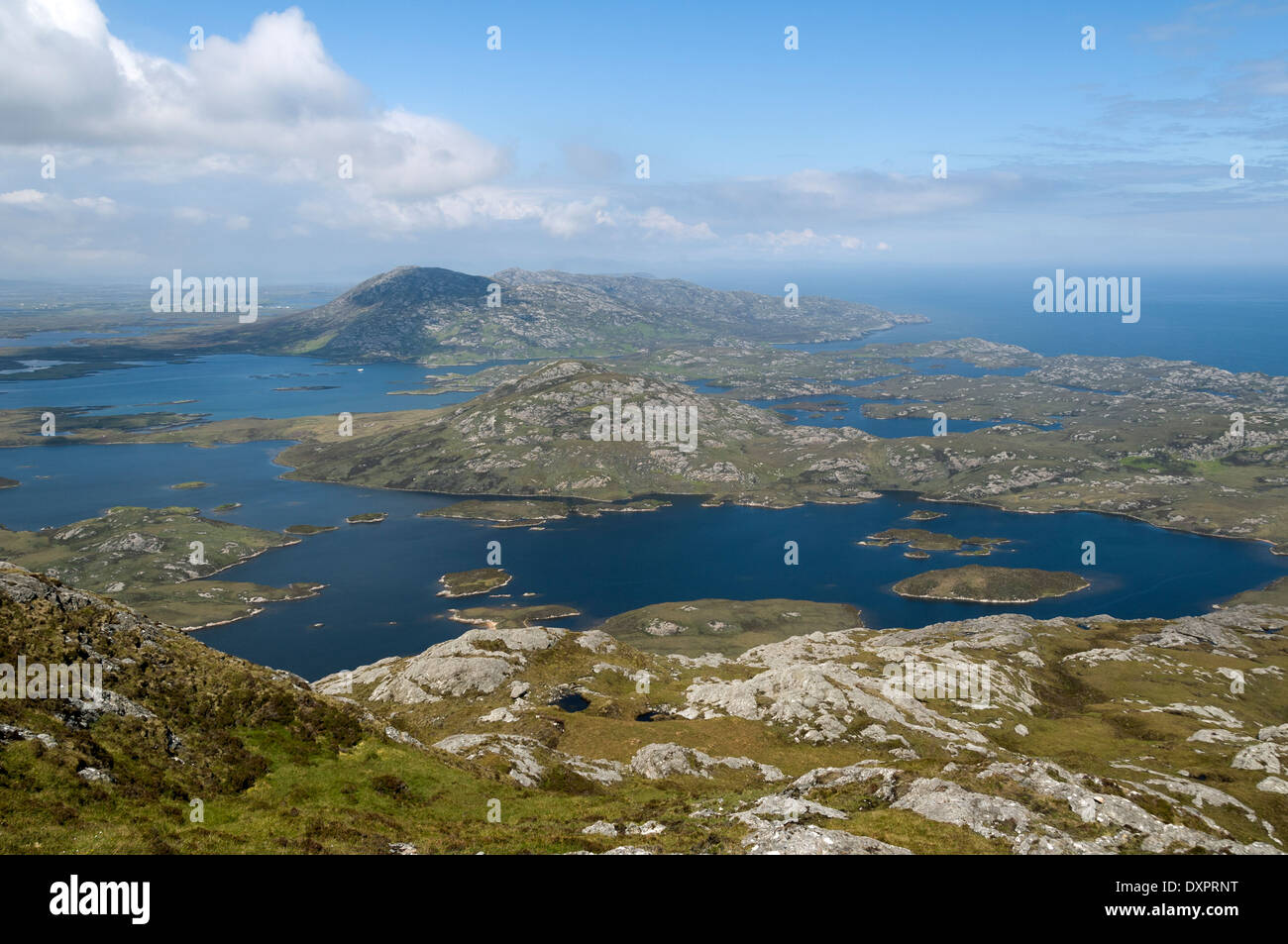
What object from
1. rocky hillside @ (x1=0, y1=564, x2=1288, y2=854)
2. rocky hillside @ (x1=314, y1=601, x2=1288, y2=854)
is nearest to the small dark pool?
rocky hillside @ (x1=314, y1=601, x2=1288, y2=854)

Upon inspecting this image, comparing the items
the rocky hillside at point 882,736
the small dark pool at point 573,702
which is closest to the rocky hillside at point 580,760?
the rocky hillside at point 882,736

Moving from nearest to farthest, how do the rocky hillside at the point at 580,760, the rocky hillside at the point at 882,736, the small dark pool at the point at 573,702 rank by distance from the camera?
the rocky hillside at the point at 580,760, the rocky hillside at the point at 882,736, the small dark pool at the point at 573,702

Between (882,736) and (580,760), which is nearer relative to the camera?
(580,760)

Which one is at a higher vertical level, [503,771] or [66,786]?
[66,786]

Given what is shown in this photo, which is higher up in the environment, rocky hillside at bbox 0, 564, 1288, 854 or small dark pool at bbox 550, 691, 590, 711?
rocky hillside at bbox 0, 564, 1288, 854

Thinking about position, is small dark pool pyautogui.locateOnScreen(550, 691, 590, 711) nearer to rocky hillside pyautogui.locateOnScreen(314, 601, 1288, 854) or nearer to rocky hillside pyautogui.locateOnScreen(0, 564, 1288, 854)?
rocky hillside pyautogui.locateOnScreen(314, 601, 1288, 854)

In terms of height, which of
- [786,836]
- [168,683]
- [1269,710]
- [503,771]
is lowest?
[1269,710]

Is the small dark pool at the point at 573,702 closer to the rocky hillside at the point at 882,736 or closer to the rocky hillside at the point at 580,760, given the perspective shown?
the rocky hillside at the point at 882,736

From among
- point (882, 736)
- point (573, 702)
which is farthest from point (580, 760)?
point (882, 736)

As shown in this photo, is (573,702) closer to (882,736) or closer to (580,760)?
(580,760)
